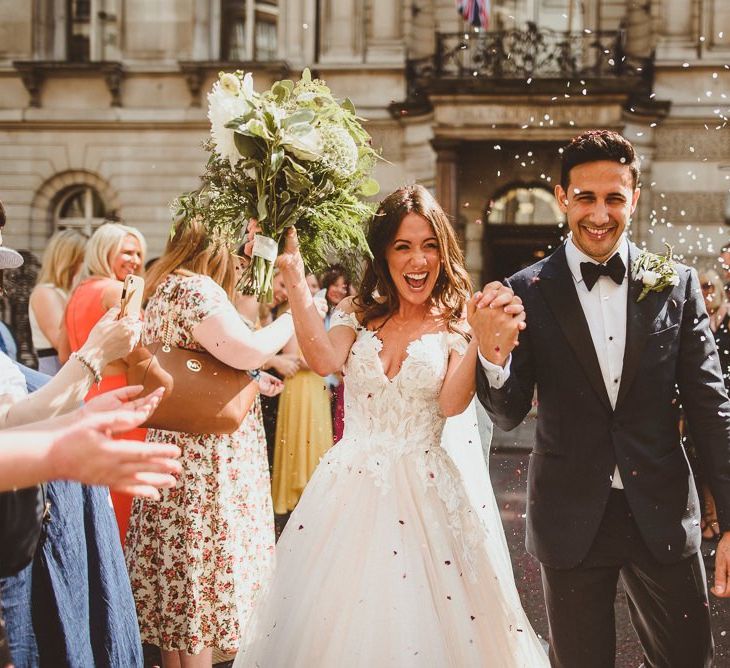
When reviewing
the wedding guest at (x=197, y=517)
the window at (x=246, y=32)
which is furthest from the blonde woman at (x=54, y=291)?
the window at (x=246, y=32)

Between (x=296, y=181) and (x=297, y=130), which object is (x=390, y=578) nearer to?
(x=296, y=181)

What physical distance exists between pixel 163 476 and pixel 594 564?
1.57 meters

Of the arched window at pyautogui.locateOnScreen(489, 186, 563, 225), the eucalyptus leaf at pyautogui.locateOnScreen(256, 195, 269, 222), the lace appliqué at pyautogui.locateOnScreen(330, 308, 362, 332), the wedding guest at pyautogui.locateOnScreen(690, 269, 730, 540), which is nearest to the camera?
the eucalyptus leaf at pyautogui.locateOnScreen(256, 195, 269, 222)

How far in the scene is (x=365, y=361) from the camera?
3.05 metres

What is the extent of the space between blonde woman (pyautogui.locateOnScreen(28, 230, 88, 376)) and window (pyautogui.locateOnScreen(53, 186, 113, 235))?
36.0 feet

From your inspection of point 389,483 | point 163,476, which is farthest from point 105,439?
point 389,483

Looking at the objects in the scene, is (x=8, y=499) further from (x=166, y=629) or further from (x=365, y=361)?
(x=166, y=629)

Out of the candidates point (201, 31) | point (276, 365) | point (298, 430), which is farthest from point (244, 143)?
point (201, 31)

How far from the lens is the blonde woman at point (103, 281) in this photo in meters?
4.29

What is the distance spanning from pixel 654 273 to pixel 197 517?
199cm

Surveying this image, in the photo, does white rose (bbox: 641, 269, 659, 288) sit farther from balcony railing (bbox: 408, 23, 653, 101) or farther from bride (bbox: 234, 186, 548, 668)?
balcony railing (bbox: 408, 23, 653, 101)

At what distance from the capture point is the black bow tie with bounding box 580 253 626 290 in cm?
269

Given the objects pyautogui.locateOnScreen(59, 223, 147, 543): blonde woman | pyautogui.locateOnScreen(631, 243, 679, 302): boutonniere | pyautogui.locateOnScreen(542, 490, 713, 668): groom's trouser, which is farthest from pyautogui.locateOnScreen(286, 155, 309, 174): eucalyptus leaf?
pyautogui.locateOnScreen(59, 223, 147, 543): blonde woman

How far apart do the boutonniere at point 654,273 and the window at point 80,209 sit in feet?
49.7
